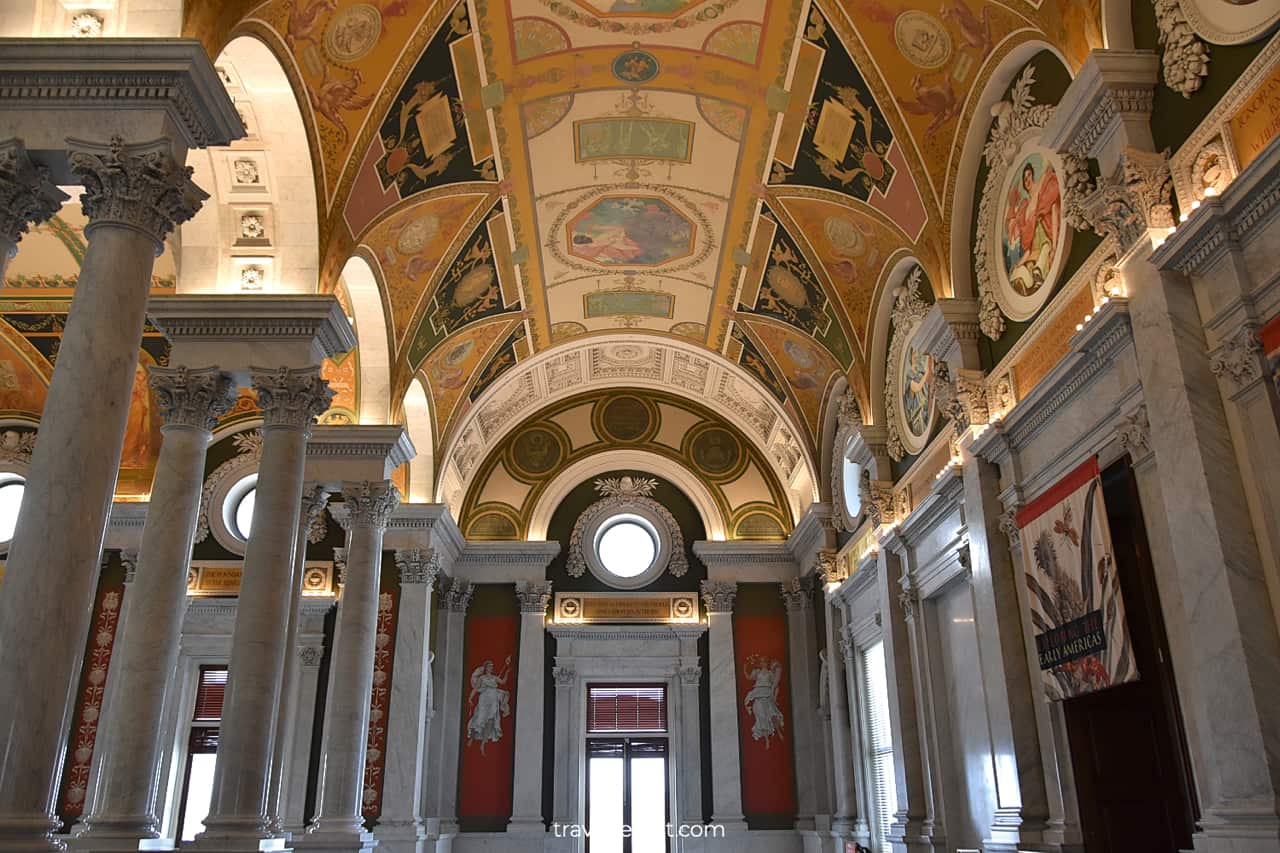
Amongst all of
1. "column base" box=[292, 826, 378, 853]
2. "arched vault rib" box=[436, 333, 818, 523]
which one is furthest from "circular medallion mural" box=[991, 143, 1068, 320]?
"column base" box=[292, 826, 378, 853]

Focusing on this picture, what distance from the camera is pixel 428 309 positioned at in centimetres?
1488

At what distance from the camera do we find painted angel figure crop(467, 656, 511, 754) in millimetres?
19094

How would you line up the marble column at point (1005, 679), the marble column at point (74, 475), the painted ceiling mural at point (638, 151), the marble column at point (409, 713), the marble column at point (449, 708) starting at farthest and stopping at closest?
the marble column at point (449, 708)
the marble column at point (409, 713)
the painted ceiling mural at point (638, 151)
the marble column at point (1005, 679)
the marble column at point (74, 475)

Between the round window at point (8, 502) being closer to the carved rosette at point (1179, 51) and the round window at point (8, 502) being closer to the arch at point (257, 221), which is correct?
the arch at point (257, 221)

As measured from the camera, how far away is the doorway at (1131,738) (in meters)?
7.87

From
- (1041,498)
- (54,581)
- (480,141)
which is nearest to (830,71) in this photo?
(480,141)

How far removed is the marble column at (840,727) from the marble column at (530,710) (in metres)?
5.35

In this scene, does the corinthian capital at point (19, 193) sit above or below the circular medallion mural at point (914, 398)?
below

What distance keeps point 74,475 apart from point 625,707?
15.2 m

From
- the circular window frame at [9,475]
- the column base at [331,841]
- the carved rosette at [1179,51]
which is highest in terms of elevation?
the circular window frame at [9,475]

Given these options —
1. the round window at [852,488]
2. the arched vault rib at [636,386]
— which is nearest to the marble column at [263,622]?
the arched vault rib at [636,386]

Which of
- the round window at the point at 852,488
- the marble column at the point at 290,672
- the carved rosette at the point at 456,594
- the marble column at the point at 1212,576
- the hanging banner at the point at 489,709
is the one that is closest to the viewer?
the marble column at the point at 1212,576

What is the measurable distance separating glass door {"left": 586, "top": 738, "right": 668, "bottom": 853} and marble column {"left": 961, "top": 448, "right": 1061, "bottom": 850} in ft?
31.8

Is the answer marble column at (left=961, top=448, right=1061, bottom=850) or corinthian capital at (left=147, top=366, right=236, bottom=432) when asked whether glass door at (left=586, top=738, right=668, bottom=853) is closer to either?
marble column at (left=961, top=448, right=1061, bottom=850)
